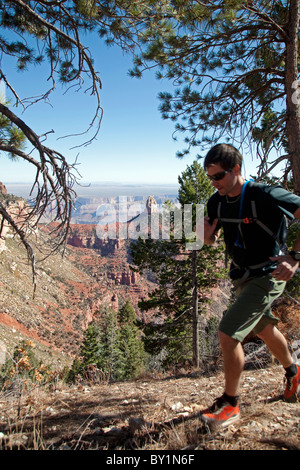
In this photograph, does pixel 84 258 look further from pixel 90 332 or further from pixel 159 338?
pixel 159 338

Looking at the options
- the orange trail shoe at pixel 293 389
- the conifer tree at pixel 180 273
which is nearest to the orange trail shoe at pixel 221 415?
the orange trail shoe at pixel 293 389

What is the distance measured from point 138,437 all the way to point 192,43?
550cm

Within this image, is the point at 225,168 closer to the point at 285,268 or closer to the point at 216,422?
the point at 285,268

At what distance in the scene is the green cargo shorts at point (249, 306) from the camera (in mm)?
1917

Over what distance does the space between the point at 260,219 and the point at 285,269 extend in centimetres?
37

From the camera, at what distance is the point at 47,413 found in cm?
271

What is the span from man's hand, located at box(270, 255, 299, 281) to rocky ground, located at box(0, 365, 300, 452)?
0.98 metres

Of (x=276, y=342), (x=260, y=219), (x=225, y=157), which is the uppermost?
(x=225, y=157)

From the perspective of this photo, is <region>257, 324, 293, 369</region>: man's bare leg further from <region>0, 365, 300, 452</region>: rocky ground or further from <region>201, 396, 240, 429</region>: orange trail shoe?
<region>201, 396, 240, 429</region>: orange trail shoe

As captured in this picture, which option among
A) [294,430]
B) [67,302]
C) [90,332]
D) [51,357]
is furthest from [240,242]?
[67,302]

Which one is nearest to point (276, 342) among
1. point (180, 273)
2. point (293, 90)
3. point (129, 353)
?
point (293, 90)

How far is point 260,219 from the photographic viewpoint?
6.57 feet

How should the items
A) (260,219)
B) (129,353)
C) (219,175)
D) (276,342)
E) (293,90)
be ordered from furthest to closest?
(129,353)
(293,90)
(276,342)
(219,175)
(260,219)

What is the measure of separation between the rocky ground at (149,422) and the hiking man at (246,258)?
0.17m
